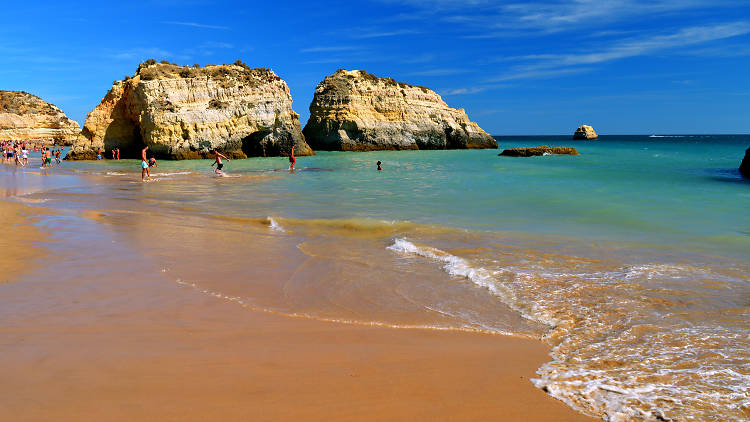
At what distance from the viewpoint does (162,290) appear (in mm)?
4945

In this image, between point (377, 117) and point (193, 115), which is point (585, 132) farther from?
point (193, 115)

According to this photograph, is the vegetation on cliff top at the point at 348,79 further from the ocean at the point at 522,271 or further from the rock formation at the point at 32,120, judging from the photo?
the rock formation at the point at 32,120

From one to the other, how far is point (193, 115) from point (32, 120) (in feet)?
216

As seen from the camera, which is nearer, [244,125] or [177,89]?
[177,89]

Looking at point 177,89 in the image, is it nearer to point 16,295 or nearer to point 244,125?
point 244,125

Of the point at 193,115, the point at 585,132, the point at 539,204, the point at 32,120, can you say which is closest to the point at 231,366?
Result: the point at 539,204

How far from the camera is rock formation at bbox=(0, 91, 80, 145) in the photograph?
254 feet

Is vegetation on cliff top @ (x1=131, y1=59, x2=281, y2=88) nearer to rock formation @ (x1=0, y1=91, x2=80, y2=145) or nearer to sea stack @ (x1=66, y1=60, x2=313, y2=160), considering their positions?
sea stack @ (x1=66, y1=60, x2=313, y2=160)

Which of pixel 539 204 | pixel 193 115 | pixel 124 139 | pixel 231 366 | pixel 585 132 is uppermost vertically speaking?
pixel 585 132

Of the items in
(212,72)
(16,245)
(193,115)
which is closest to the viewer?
(16,245)

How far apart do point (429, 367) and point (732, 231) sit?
8967 mm

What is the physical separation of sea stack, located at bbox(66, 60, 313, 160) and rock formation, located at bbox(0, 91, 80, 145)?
145 feet

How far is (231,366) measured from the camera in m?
3.14

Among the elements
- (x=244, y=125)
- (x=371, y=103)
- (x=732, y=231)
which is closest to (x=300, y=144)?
(x=244, y=125)
